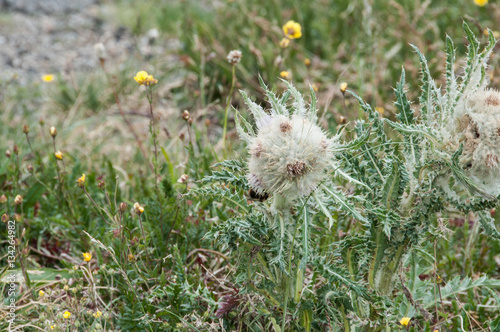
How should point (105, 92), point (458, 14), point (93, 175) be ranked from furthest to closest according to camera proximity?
point (458, 14), point (105, 92), point (93, 175)

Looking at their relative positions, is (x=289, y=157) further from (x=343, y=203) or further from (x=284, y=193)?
(x=343, y=203)

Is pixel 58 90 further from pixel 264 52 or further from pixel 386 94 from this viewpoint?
pixel 386 94

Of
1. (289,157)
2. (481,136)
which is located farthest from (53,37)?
(481,136)

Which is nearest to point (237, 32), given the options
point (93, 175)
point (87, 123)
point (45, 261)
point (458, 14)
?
point (87, 123)

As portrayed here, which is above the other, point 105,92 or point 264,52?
point 264,52

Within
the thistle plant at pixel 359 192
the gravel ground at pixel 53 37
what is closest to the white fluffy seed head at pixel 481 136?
the thistle plant at pixel 359 192

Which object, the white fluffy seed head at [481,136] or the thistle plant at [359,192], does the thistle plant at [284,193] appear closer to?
the thistle plant at [359,192]

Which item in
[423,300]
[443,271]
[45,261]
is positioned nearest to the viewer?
[423,300]

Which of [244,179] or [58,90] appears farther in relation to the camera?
[58,90]
